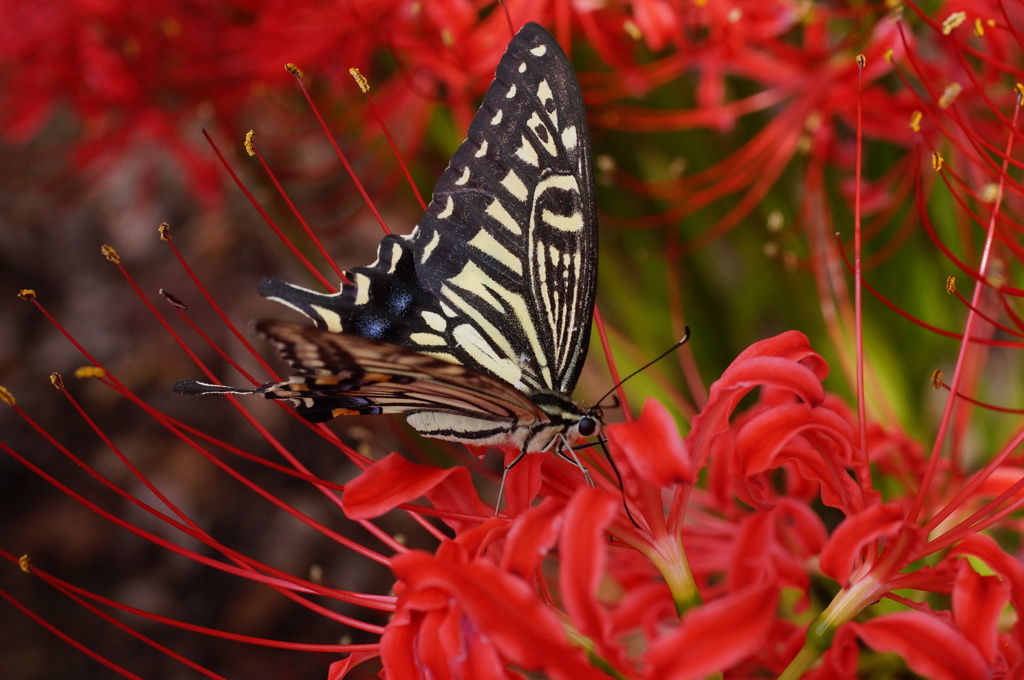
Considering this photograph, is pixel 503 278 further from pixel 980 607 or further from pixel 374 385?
pixel 980 607

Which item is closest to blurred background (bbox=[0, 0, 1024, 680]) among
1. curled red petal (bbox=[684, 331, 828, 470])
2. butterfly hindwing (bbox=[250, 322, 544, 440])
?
curled red petal (bbox=[684, 331, 828, 470])

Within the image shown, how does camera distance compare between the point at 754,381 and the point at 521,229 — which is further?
the point at 521,229

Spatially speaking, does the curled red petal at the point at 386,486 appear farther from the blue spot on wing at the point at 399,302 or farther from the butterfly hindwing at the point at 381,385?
the blue spot on wing at the point at 399,302

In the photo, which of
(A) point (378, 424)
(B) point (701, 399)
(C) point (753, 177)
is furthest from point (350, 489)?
(A) point (378, 424)

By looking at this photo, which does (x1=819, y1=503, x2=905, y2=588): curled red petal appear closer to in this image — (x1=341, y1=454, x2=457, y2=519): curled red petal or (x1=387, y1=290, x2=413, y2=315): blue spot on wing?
(x1=341, y1=454, x2=457, y2=519): curled red petal

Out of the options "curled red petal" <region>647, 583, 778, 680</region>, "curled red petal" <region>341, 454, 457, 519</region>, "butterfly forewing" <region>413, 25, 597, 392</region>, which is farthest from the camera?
"butterfly forewing" <region>413, 25, 597, 392</region>

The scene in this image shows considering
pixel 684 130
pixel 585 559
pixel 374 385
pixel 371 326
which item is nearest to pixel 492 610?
pixel 585 559
